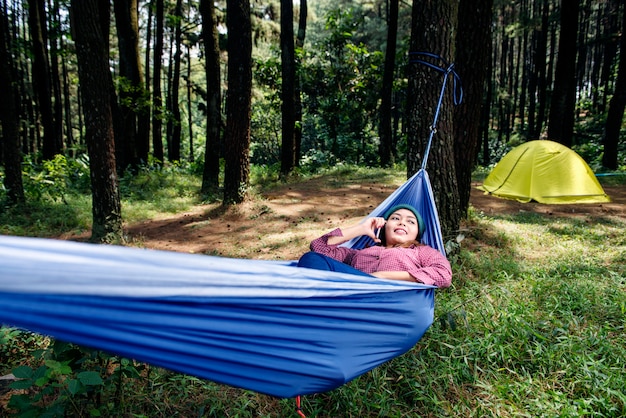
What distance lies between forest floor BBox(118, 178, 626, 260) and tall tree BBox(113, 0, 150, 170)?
2651mm

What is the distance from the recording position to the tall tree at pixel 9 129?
4.48 meters

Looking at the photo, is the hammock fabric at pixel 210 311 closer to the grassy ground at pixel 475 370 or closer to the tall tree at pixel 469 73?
the grassy ground at pixel 475 370

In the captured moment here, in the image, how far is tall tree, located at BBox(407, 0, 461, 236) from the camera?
2363 mm

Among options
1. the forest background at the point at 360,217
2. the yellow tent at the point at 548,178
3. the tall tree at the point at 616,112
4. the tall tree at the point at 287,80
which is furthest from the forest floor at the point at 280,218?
the tall tree at the point at 616,112

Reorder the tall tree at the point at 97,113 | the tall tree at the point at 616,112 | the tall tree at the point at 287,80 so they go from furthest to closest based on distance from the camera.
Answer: the tall tree at the point at 616,112
the tall tree at the point at 287,80
the tall tree at the point at 97,113

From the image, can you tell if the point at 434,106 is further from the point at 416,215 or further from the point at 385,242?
the point at 385,242

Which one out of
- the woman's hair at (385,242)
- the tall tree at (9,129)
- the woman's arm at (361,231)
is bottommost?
the woman's hair at (385,242)

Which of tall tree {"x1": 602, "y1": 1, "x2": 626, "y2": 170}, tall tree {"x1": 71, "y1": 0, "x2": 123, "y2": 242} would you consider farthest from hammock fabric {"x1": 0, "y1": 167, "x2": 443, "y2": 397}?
tall tree {"x1": 602, "y1": 1, "x2": 626, "y2": 170}

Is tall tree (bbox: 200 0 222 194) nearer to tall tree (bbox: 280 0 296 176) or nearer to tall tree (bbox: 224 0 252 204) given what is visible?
tall tree (bbox: 224 0 252 204)

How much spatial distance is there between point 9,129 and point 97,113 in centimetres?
229

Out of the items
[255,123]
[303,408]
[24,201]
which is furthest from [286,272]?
[255,123]

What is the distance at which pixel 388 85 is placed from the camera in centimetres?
832

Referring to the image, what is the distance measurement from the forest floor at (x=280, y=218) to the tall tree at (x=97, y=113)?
34 centimetres

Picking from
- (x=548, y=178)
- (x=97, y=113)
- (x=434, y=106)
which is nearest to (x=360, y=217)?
(x=434, y=106)
